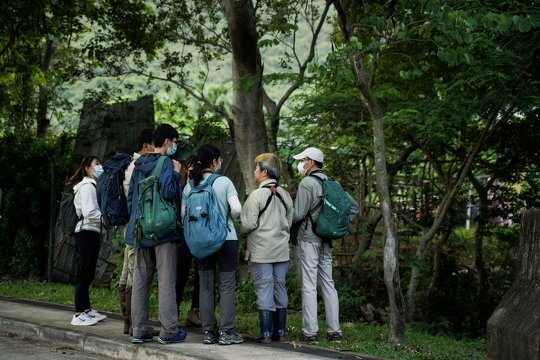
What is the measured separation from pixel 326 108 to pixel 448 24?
19.4 ft

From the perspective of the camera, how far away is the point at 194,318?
9.16m

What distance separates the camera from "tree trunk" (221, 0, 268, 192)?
41.3 feet

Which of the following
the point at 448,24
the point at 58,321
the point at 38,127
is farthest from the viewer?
the point at 38,127

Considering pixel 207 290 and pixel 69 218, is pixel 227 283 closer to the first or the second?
pixel 207 290

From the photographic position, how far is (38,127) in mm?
21641

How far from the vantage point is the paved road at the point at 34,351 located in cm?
796

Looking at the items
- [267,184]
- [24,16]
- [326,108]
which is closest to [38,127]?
[24,16]

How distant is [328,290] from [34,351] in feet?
10.4

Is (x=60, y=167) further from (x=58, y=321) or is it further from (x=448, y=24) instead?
(x=448, y=24)

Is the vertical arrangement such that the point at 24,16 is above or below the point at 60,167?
above

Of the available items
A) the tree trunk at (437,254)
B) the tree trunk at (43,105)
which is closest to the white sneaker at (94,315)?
the tree trunk at (437,254)

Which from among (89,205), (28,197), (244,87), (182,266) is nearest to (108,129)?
(28,197)

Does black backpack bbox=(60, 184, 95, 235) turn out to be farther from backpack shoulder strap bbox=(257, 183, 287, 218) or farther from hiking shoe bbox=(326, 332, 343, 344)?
hiking shoe bbox=(326, 332, 343, 344)

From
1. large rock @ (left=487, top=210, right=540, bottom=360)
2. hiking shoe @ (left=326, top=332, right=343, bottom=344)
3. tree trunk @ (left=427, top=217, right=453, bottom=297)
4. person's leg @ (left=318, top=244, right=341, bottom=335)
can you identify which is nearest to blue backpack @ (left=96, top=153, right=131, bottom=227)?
person's leg @ (left=318, top=244, right=341, bottom=335)
